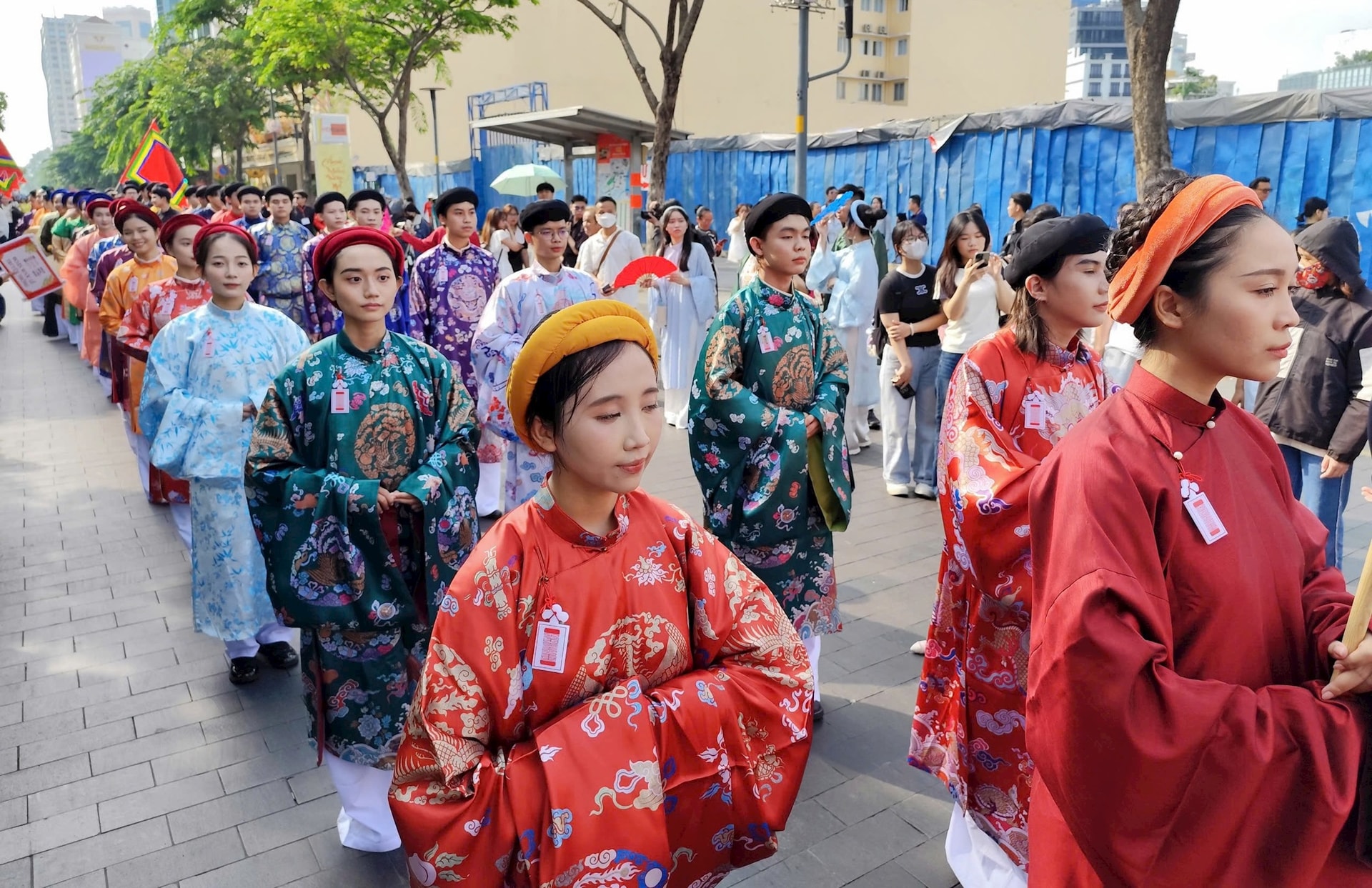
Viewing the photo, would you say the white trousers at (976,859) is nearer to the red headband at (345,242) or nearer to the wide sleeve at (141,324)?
the red headband at (345,242)

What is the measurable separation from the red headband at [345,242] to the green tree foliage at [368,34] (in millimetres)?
18076

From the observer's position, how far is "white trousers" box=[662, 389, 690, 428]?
29.2 ft

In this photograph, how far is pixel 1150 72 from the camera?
28.1ft

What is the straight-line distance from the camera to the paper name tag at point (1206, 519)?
158 cm

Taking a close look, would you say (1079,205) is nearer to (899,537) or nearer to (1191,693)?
(899,537)

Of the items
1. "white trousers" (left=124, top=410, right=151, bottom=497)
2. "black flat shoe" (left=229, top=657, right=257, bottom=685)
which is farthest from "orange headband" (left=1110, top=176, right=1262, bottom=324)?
"white trousers" (left=124, top=410, right=151, bottom=497)

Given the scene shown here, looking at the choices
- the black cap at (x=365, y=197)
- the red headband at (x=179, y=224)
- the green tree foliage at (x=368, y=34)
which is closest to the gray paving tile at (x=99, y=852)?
the red headband at (x=179, y=224)

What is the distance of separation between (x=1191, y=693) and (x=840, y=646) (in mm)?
2963

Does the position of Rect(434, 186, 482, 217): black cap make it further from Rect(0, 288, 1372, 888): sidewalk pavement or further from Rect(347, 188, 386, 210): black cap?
Rect(347, 188, 386, 210): black cap

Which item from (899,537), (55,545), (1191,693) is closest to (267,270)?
(55,545)

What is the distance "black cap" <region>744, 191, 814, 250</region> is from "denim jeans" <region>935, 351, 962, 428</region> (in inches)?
113

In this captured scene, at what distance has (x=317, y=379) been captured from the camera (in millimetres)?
2857

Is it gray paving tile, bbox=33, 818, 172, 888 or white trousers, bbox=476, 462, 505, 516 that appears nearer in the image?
gray paving tile, bbox=33, 818, 172, 888

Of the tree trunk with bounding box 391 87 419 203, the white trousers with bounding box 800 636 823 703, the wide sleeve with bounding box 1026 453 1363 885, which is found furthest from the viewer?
the tree trunk with bounding box 391 87 419 203
